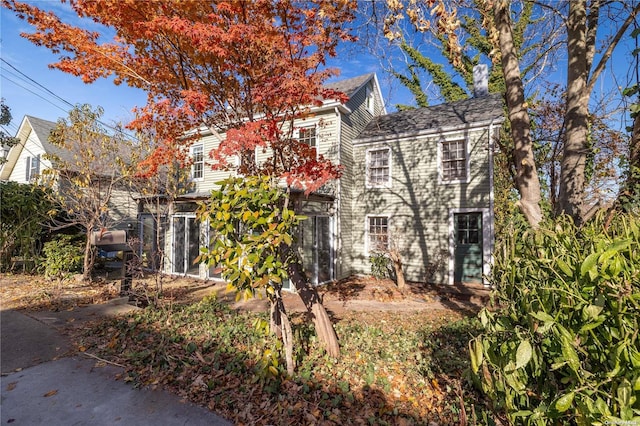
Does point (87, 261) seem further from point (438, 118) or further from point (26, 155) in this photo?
point (438, 118)

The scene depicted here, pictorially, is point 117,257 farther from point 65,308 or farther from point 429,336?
point 429,336

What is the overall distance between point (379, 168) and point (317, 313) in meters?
8.15

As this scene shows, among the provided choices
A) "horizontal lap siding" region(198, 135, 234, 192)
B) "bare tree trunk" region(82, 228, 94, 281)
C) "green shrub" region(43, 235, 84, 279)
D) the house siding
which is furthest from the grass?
the house siding

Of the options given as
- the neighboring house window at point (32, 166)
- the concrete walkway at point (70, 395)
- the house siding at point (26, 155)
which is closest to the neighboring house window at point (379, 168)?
the concrete walkway at point (70, 395)

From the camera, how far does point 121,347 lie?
4277 mm

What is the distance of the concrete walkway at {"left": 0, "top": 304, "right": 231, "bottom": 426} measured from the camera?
281 centimetres

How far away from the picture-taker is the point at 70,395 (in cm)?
318

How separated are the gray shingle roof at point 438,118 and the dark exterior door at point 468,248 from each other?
3.14m

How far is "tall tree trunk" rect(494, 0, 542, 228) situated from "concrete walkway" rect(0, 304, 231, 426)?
4.18 metres

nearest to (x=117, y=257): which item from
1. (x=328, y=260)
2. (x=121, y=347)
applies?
(x=328, y=260)

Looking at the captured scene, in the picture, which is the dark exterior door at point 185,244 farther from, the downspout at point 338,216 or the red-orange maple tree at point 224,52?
the red-orange maple tree at point 224,52

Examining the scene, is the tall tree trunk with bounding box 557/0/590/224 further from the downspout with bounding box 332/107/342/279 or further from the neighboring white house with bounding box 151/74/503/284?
the downspout with bounding box 332/107/342/279

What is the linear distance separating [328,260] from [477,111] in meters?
7.39

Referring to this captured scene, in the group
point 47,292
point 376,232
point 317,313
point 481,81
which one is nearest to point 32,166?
point 47,292
